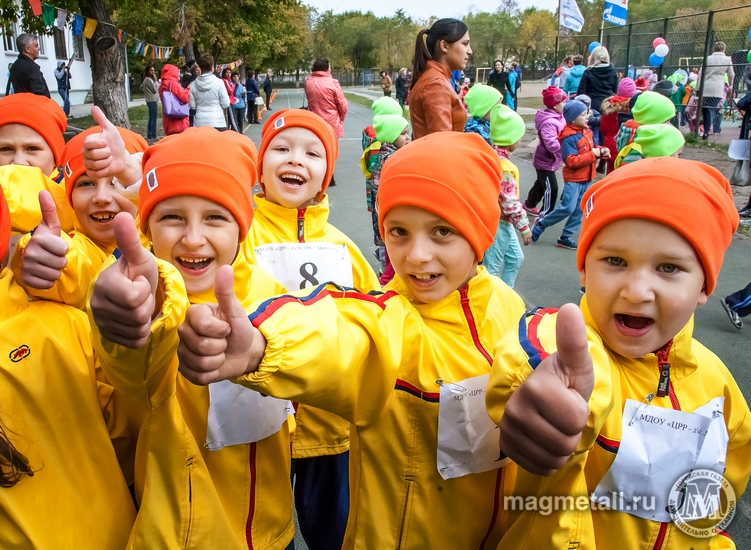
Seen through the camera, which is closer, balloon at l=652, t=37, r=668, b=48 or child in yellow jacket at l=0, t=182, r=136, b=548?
child in yellow jacket at l=0, t=182, r=136, b=548

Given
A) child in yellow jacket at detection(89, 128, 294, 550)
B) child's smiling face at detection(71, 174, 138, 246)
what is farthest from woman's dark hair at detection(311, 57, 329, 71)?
child in yellow jacket at detection(89, 128, 294, 550)

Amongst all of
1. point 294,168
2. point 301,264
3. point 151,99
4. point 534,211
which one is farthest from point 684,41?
point 301,264

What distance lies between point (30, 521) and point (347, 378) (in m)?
0.89

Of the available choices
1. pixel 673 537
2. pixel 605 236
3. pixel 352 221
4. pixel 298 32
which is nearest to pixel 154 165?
pixel 605 236

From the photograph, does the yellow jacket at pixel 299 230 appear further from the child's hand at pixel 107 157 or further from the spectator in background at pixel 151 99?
the spectator in background at pixel 151 99

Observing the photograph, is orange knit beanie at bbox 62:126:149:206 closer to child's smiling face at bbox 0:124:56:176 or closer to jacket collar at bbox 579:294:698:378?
child's smiling face at bbox 0:124:56:176

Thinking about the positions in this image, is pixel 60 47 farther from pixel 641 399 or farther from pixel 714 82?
pixel 641 399

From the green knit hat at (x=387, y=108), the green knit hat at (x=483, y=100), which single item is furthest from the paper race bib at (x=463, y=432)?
the green knit hat at (x=387, y=108)

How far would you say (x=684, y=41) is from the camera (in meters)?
16.0

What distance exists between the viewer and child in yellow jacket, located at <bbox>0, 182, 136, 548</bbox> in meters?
1.50

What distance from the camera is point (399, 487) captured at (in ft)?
5.67

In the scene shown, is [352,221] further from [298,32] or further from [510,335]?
[298,32]

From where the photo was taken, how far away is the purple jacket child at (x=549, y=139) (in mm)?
7773

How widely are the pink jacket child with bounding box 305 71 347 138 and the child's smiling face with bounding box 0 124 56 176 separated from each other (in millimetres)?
7372
